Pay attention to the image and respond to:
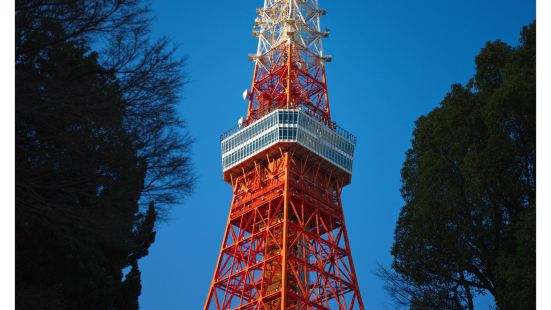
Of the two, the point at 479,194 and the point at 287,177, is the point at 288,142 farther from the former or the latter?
the point at 479,194

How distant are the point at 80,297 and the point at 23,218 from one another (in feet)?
18.3

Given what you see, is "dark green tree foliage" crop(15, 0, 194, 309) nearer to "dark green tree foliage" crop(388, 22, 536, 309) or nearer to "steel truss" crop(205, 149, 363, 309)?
"dark green tree foliage" crop(388, 22, 536, 309)

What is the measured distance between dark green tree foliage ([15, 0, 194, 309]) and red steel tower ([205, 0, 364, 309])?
28645mm

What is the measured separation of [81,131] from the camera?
32.6ft

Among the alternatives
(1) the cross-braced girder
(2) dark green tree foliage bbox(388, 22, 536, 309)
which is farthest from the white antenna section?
(2) dark green tree foliage bbox(388, 22, 536, 309)

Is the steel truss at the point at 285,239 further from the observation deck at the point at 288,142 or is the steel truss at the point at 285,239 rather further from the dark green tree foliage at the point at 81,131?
the dark green tree foliage at the point at 81,131

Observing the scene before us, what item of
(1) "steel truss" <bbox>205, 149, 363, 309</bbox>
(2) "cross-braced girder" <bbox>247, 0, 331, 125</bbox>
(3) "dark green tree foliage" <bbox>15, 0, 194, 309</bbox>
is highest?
(2) "cross-braced girder" <bbox>247, 0, 331, 125</bbox>

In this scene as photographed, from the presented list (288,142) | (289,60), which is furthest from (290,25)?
(288,142)

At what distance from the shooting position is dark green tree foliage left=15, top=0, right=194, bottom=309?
9.56m

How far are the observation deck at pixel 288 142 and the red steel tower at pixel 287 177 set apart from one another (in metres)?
0.06

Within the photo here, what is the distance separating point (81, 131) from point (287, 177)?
115 ft

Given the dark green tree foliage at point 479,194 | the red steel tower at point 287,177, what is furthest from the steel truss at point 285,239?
the dark green tree foliage at point 479,194

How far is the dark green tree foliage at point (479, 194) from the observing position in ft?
47.6
